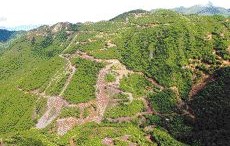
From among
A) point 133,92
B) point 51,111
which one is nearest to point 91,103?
point 51,111

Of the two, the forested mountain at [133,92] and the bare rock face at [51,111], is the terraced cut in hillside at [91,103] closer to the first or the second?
the bare rock face at [51,111]

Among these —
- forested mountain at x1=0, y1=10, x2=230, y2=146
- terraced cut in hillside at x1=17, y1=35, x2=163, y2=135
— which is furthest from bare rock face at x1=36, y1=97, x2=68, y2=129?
forested mountain at x1=0, y1=10, x2=230, y2=146

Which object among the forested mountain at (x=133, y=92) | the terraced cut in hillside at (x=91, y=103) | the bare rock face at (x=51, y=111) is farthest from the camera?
the bare rock face at (x=51, y=111)

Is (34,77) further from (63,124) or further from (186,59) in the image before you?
(186,59)

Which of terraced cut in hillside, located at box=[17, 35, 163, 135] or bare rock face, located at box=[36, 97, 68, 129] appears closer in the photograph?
terraced cut in hillside, located at box=[17, 35, 163, 135]

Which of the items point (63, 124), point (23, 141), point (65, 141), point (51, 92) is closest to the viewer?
point (23, 141)

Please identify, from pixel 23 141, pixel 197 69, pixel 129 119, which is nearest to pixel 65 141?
pixel 23 141

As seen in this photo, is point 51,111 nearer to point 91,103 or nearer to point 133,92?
point 91,103

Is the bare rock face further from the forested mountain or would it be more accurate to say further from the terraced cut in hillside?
the forested mountain

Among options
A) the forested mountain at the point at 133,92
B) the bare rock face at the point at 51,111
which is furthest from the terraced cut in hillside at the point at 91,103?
the forested mountain at the point at 133,92
